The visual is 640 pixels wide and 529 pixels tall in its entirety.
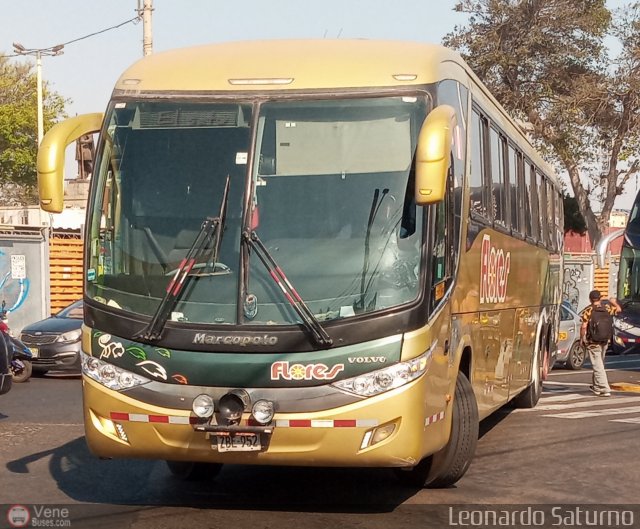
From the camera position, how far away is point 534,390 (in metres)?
15.6

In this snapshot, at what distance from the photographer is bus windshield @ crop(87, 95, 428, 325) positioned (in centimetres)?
767

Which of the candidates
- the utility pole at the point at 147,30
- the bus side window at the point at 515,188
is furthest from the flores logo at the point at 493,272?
the utility pole at the point at 147,30

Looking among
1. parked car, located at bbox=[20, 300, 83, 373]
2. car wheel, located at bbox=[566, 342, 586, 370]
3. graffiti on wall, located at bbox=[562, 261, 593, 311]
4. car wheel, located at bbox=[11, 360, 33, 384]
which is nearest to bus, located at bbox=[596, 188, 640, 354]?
car wheel, located at bbox=[566, 342, 586, 370]

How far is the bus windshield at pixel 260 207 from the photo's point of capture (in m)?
7.67

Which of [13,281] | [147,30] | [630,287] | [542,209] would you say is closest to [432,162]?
[542,209]

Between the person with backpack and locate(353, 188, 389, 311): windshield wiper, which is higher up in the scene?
locate(353, 188, 389, 311): windshield wiper

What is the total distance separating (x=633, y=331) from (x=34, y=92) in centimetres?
4611

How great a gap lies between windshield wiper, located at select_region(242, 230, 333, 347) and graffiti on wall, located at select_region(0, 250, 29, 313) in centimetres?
2021

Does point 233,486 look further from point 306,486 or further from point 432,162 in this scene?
point 432,162

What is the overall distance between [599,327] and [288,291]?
11.1 metres

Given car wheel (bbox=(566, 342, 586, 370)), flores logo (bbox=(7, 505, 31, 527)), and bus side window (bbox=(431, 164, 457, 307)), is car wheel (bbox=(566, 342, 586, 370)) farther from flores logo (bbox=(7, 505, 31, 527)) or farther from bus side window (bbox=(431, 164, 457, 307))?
flores logo (bbox=(7, 505, 31, 527))

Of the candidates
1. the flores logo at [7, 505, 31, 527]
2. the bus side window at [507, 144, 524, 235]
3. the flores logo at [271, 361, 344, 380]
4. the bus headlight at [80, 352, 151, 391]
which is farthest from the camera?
the bus side window at [507, 144, 524, 235]

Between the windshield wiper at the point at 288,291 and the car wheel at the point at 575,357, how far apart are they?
17321 millimetres

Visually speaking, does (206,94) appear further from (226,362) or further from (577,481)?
(577,481)
